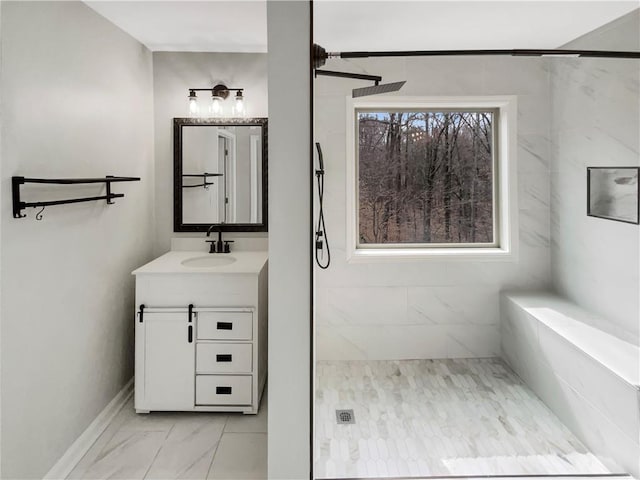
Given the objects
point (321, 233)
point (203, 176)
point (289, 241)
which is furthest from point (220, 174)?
point (289, 241)

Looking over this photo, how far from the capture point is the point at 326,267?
267 cm

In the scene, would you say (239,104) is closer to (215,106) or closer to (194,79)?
(215,106)

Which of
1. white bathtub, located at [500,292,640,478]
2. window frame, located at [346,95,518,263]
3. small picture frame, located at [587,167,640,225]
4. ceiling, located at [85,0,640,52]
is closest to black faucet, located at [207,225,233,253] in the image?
window frame, located at [346,95,518,263]

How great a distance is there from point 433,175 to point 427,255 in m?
0.46

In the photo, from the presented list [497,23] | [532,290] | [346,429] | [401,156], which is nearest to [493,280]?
[532,290]

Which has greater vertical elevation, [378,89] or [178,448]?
[378,89]

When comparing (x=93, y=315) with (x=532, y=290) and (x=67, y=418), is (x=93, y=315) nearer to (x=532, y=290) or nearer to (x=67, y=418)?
(x=67, y=418)

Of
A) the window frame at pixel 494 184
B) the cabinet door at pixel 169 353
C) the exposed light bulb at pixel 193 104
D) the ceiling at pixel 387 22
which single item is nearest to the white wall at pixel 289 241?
the ceiling at pixel 387 22

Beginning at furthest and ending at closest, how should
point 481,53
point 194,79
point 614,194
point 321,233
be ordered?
point 194,79 → point 321,233 → point 614,194 → point 481,53

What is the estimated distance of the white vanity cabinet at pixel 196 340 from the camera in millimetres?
2336

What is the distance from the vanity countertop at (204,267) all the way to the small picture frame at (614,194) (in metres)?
1.77

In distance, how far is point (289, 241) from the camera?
1545mm

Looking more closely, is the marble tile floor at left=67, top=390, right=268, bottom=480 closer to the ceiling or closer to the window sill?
the window sill

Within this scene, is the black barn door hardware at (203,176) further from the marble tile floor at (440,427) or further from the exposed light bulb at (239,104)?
the marble tile floor at (440,427)
